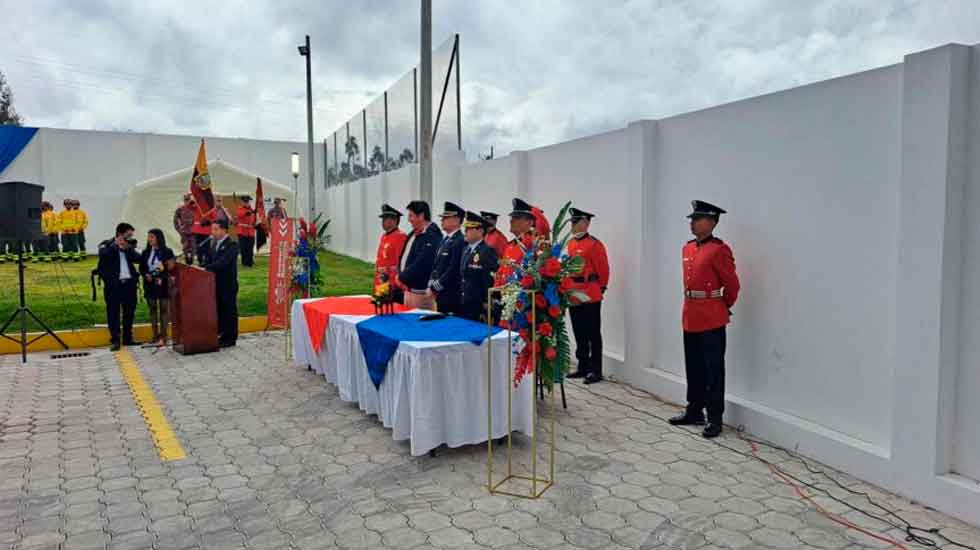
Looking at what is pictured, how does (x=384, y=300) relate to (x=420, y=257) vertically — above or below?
below

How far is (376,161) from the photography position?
18844mm

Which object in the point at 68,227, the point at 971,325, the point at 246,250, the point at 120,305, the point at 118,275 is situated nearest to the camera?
the point at 971,325

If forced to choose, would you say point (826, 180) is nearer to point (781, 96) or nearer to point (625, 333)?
point (781, 96)

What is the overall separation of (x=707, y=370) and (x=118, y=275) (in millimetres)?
7105

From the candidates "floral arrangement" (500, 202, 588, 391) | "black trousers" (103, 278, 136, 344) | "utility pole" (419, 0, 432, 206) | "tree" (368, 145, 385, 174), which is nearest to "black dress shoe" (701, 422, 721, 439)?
"floral arrangement" (500, 202, 588, 391)

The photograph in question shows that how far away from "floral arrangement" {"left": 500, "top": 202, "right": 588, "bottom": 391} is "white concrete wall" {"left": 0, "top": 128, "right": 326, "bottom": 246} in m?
A: 20.9

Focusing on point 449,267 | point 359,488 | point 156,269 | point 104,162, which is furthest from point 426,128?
point 104,162

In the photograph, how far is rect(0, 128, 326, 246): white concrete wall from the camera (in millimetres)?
21297

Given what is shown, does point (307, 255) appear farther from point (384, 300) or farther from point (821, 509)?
point (821, 509)

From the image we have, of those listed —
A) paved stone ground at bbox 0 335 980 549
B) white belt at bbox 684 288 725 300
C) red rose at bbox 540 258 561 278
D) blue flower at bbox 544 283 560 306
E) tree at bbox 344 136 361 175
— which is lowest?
paved stone ground at bbox 0 335 980 549

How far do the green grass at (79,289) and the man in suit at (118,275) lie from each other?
41.6 inches

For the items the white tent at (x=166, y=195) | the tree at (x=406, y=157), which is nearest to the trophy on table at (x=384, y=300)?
the tree at (x=406, y=157)

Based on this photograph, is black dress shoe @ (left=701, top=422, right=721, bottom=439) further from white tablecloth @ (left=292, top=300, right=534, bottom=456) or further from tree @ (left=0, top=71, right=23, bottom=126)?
tree @ (left=0, top=71, right=23, bottom=126)

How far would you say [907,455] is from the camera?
3611 mm
